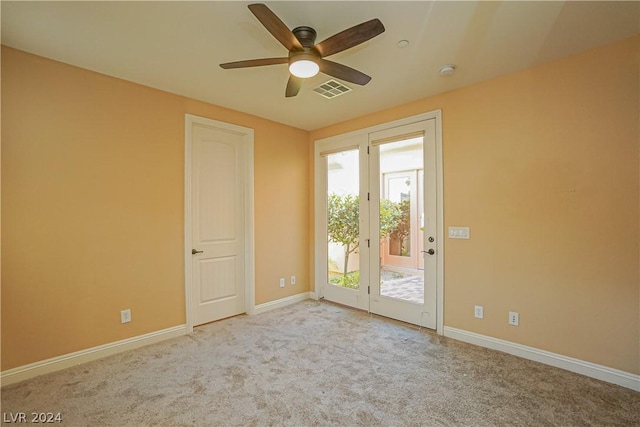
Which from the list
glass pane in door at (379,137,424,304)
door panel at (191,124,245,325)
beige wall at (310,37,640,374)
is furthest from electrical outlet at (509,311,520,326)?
door panel at (191,124,245,325)

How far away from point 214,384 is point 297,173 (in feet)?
9.76

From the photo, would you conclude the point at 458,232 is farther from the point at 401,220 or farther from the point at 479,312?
the point at 479,312

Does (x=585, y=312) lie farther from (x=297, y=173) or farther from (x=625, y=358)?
(x=297, y=173)

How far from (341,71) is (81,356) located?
3.26 m

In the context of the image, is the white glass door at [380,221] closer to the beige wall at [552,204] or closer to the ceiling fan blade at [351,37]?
the beige wall at [552,204]

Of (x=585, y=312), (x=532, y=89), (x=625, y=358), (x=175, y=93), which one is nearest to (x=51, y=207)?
(x=175, y=93)

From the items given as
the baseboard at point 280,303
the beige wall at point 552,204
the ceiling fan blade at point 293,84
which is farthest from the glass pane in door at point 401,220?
the ceiling fan blade at point 293,84

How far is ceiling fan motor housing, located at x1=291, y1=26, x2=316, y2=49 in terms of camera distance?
2.06 metres

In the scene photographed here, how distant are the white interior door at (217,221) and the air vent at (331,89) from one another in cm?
125

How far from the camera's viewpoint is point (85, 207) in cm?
267

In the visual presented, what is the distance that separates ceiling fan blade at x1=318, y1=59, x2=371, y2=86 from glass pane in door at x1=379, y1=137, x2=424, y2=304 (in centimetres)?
149

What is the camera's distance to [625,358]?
2.24 m

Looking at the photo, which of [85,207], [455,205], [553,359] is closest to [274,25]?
[85,207]

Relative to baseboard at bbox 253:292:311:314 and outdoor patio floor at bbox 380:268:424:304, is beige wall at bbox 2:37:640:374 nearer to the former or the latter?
outdoor patio floor at bbox 380:268:424:304
